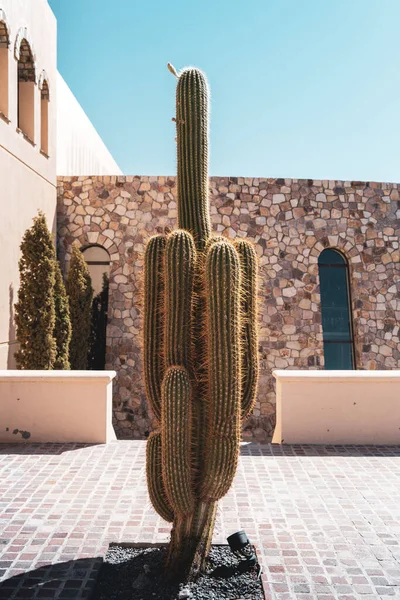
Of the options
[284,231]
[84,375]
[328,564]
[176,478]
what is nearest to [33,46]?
[284,231]

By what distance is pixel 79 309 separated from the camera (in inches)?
416

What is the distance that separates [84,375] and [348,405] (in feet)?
11.4

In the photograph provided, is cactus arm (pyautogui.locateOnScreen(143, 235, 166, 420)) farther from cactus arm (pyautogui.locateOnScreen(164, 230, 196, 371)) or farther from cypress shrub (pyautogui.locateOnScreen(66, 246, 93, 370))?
cypress shrub (pyautogui.locateOnScreen(66, 246, 93, 370))

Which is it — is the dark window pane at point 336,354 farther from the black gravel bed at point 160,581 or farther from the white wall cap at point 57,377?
the black gravel bed at point 160,581

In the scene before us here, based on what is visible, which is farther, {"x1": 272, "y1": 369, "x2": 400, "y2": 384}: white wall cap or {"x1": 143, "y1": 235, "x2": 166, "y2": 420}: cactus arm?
{"x1": 272, "y1": 369, "x2": 400, "y2": 384}: white wall cap

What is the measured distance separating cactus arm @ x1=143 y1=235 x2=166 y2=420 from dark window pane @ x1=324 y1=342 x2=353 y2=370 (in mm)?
8239

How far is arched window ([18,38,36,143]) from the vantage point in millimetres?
10243

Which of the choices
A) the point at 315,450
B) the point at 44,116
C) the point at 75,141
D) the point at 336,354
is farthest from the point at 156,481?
the point at 75,141

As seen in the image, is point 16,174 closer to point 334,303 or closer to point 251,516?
point 334,303

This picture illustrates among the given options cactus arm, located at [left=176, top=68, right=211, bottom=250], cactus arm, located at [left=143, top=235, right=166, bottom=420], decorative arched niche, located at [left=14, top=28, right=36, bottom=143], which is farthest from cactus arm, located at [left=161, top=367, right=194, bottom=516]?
decorative arched niche, located at [left=14, top=28, right=36, bottom=143]

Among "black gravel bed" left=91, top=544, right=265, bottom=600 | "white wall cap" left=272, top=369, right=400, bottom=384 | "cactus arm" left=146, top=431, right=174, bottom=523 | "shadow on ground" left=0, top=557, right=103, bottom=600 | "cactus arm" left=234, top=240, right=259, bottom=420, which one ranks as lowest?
"black gravel bed" left=91, top=544, right=265, bottom=600

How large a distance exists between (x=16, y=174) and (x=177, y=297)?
7.08 metres

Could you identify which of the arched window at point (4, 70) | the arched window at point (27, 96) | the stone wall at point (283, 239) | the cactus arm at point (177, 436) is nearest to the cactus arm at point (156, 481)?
the cactus arm at point (177, 436)

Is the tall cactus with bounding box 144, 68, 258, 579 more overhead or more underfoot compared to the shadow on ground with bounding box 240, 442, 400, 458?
more overhead
